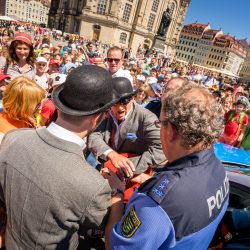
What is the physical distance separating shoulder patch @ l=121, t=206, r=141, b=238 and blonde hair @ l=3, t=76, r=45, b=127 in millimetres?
1616

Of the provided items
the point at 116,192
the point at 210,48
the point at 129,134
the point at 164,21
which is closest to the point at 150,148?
the point at 129,134

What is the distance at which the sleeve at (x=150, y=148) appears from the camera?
237 centimetres

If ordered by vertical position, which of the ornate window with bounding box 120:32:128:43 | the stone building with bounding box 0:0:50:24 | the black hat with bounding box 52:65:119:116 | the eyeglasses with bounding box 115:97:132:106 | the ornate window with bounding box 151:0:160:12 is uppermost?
the ornate window with bounding box 151:0:160:12

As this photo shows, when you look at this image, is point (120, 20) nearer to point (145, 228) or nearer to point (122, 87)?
point (122, 87)

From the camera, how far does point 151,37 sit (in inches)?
1964

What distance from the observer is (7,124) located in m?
2.23

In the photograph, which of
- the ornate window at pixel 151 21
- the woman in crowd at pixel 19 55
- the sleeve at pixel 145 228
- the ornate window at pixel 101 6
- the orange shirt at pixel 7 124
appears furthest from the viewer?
the ornate window at pixel 151 21

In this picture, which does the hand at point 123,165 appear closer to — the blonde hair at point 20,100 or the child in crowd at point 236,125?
the blonde hair at point 20,100

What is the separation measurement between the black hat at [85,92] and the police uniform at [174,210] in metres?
0.52

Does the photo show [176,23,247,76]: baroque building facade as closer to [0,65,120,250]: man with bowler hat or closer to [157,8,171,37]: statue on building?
[157,8,171,37]: statue on building

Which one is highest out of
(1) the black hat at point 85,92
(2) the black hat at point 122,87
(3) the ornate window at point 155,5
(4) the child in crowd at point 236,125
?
(3) the ornate window at point 155,5

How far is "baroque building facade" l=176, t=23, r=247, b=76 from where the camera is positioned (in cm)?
9281

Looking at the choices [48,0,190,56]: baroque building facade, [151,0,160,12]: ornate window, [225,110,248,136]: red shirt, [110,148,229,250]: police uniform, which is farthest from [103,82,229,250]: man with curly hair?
[151,0,160,12]: ornate window

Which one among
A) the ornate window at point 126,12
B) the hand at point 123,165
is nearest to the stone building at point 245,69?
the ornate window at point 126,12
